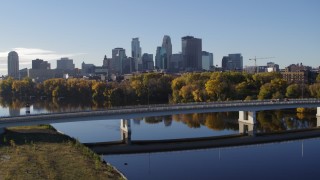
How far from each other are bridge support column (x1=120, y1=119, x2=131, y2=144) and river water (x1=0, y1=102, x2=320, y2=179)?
829mm

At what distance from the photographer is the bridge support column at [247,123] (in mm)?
68000

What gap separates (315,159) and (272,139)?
1381 cm

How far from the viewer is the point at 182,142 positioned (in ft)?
192

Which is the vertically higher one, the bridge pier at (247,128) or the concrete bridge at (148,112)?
the concrete bridge at (148,112)

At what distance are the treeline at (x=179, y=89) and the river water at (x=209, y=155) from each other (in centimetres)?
2432

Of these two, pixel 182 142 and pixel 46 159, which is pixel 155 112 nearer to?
pixel 182 142

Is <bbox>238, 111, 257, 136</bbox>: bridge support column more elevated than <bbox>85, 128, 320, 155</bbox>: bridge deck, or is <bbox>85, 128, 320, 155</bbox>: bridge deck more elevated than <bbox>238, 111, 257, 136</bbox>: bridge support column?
<bbox>238, 111, 257, 136</bbox>: bridge support column

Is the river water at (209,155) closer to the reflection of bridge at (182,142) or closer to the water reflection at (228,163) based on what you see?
the water reflection at (228,163)

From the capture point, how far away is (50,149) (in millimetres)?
46500

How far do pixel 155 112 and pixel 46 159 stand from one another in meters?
26.7

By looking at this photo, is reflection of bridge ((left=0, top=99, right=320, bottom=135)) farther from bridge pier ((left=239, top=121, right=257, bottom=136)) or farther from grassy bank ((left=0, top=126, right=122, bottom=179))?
grassy bank ((left=0, top=126, right=122, bottom=179))

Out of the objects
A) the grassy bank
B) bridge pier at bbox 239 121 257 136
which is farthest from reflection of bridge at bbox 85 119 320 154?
the grassy bank

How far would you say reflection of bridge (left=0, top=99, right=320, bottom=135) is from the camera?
5616 cm

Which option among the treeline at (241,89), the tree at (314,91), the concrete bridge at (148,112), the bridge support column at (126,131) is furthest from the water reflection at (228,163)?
the tree at (314,91)
